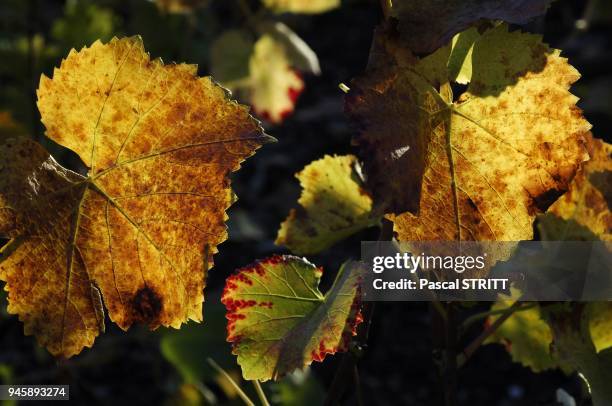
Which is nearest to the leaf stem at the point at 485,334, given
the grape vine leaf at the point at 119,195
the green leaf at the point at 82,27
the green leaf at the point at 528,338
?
the green leaf at the point at 528,338

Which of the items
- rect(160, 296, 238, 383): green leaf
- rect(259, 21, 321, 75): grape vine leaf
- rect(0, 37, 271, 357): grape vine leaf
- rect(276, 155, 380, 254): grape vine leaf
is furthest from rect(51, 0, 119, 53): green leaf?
rect(0, 37, 271, 357): grape vine leaf

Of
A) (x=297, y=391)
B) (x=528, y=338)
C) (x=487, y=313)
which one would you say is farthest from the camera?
(x=297, y=391)

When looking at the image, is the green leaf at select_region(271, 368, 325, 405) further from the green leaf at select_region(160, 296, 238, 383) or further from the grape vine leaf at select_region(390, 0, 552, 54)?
the grape vine leaf at select_region(390, 0, 552, 54)

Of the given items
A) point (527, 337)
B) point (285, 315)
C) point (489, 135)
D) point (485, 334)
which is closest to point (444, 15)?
point (489, 135)

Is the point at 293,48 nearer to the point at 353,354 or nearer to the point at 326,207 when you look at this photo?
the point at 326,207

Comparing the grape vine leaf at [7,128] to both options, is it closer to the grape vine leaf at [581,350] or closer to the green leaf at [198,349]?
the green leaf at [198,349]

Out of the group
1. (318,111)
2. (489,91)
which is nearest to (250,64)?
(489,91)
